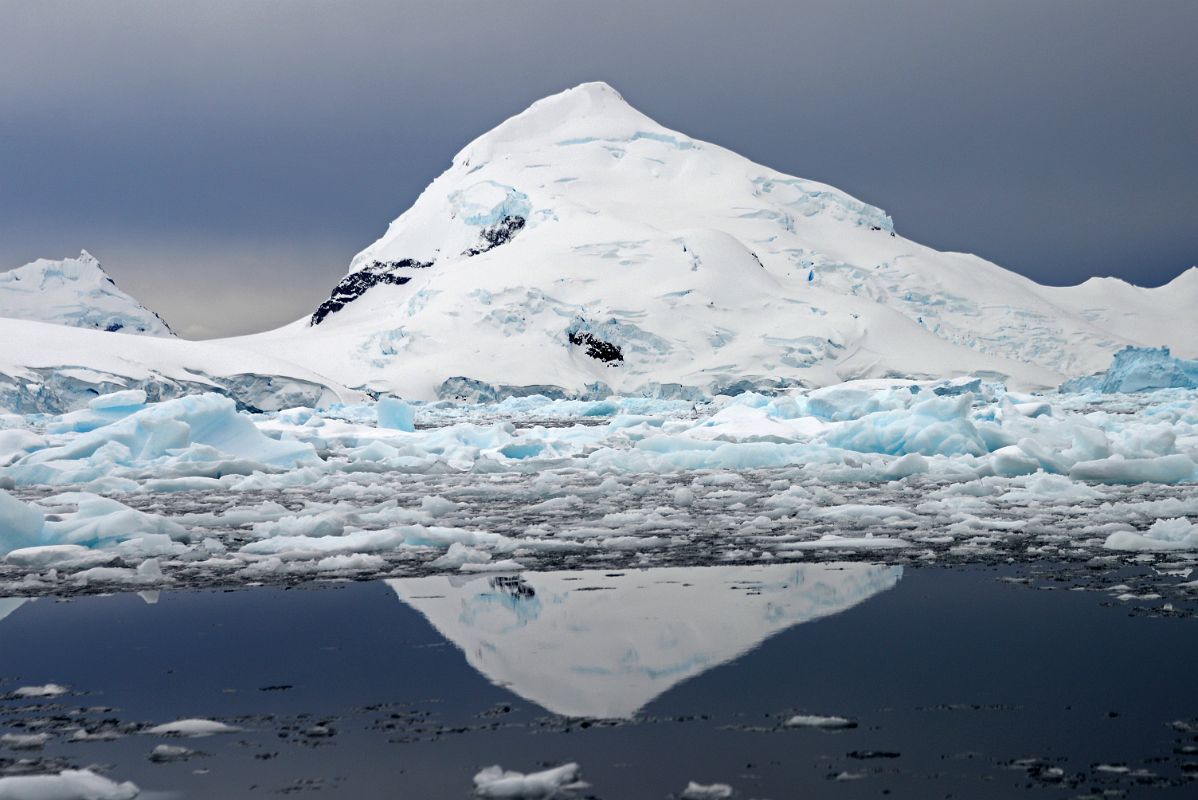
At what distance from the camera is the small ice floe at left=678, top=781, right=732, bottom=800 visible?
129 inches

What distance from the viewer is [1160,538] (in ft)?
26.4

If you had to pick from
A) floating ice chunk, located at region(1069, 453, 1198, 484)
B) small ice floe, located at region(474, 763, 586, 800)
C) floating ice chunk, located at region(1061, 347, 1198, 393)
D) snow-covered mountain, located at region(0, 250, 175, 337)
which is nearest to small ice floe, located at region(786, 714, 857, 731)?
small ice floe, located at region(474, 763, 586, 800)

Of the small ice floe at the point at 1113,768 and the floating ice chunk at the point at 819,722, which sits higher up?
the floating ice chunk at the point at 819,722

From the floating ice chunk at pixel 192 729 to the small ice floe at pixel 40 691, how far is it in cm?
81

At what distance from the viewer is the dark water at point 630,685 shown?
11.6 feet

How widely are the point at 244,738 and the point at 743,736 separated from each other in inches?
71.3

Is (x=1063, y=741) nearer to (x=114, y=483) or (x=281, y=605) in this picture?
(x=281, y=605)

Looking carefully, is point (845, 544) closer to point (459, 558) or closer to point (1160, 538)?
point (1160, 538)

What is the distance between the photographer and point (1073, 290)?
96250 mm

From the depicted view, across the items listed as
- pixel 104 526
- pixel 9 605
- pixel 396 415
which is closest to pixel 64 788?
pixel 9 605

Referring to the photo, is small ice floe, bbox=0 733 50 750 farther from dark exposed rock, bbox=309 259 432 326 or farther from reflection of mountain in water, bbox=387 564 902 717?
dark exposed rock, bbox=309 259 432 326

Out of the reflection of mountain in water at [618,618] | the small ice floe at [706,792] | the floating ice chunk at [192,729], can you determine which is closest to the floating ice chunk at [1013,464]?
the reflection of mountain in water at [618,618]

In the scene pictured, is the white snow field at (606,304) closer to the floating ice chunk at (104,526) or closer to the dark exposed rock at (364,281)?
the dark exposed rock at (364,281)

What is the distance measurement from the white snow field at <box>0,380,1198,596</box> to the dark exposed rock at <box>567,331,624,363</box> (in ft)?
129
